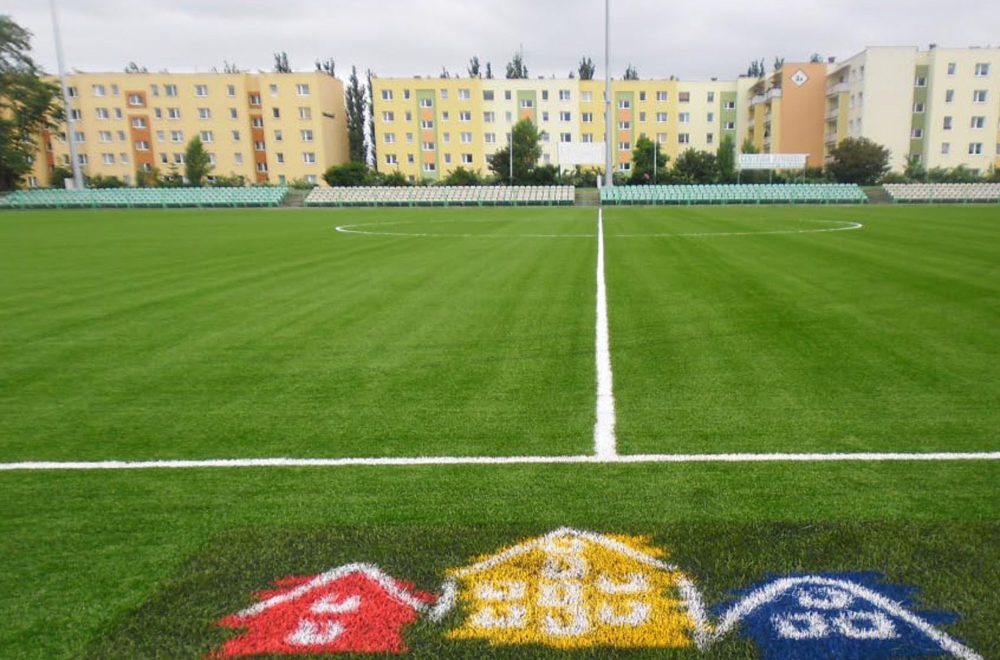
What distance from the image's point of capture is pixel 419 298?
10852mm

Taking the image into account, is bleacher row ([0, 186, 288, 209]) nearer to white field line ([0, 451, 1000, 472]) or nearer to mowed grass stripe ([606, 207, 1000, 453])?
mowed grass stripe ([606, 207, 1000, 453])

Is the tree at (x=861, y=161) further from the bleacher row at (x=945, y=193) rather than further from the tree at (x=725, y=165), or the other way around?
the tree at (x=725, y=165)

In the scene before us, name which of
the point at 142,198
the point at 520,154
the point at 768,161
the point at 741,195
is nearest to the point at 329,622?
the point at 741,195

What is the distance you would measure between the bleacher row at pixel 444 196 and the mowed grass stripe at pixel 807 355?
42370 millimetres

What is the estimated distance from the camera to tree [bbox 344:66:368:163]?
92.6m

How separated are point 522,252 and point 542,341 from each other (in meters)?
9.86

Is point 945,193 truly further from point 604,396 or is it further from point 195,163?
point 195,163

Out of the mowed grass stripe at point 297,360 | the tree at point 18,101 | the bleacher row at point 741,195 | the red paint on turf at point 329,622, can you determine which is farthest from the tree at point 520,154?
the red paint on turf at point 329,622

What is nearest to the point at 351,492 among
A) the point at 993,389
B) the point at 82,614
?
the point at 82,614

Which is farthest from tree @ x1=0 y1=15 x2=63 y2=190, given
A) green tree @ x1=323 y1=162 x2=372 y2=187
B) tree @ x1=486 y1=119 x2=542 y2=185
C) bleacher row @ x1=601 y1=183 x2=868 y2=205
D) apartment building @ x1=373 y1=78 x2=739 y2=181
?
bleacher row @ x1=601 y1=183 x2=868 y2=205

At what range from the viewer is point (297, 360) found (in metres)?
7.24

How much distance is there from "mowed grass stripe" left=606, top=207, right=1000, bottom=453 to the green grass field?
4 centimetres

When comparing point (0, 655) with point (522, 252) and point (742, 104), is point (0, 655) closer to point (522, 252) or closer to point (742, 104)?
point (522, 252)

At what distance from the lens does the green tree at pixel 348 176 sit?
217 feet
